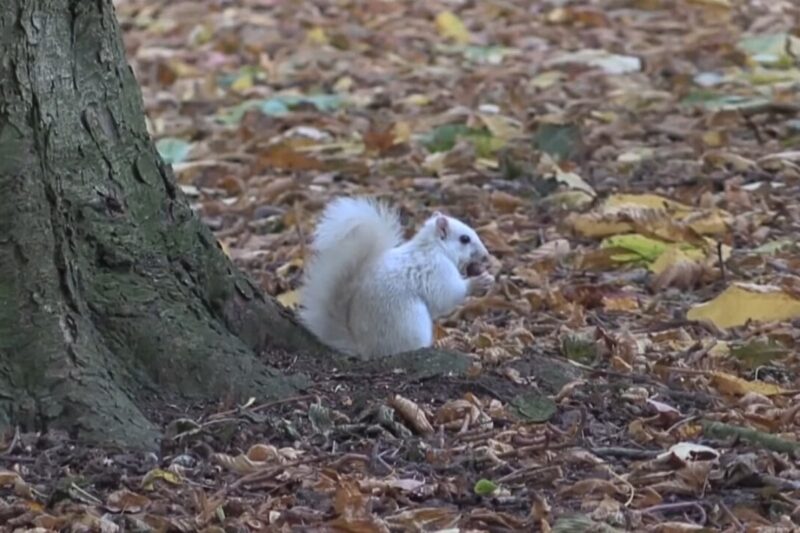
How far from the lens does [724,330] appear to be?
461 centimetres

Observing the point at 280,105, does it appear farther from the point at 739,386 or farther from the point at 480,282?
the point at 739,386

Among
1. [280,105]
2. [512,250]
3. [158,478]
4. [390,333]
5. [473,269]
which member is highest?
[158,478]

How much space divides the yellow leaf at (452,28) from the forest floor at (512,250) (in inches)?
1.9

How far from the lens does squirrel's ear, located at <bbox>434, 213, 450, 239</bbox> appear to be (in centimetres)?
457

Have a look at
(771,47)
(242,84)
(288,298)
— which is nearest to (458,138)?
(242,84)

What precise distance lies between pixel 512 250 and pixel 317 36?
433 centimetres

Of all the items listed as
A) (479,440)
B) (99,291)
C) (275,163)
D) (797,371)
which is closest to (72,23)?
(99,291)

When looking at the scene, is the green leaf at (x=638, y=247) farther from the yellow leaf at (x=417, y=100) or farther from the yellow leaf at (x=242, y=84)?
the yellow leaf at (x=242, y=84)

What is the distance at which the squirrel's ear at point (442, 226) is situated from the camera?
15.0ft

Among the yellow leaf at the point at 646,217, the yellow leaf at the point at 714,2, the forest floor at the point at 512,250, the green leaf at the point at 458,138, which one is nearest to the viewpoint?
the forest floor at the point at 512,250

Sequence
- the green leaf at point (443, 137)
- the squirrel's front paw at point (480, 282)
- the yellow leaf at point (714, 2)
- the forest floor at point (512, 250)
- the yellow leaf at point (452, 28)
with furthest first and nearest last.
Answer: the yellow leaf at point (714, 2)
the yellow leaf at point (452, 28)
the green leaf at point (443, 137)
the squirrel's front paw at point (480, 282)
the forest floor at point (512, 250)

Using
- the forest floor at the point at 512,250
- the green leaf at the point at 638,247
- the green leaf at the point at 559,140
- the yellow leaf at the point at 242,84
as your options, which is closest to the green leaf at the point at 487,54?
the forest floor at the point at 512,250

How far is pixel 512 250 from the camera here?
18.6ft

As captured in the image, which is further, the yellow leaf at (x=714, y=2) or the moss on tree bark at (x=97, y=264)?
the yellow leaf at (x=714, y=2)
